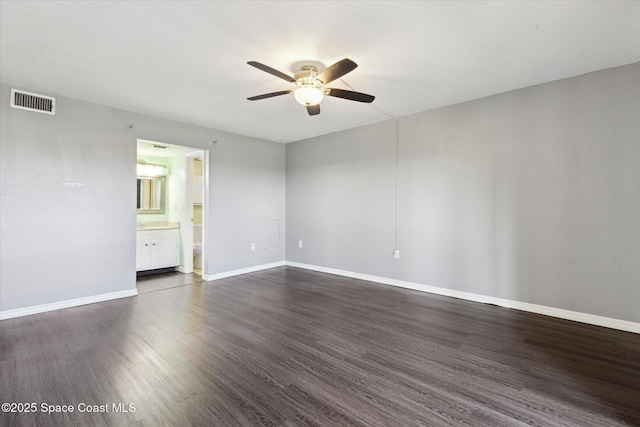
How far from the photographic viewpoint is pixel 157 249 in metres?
5.12

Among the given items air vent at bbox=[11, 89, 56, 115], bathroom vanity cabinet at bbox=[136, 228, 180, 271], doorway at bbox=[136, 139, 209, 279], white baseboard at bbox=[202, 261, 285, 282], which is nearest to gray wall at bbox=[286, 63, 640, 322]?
white baseboard at bbox=[202, 261, 285, 282]

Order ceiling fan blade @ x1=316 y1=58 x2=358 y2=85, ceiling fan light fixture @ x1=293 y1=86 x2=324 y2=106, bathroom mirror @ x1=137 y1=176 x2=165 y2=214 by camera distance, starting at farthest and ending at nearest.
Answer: bathroom mirror @ x1=137 y1=176 x2=165 y2=214, ceiling fan light fixture @ x1=293 y1=86 x2=324 y2=106, ceiling fan blade @ x1=316 y1=58 x2=358 y2=85

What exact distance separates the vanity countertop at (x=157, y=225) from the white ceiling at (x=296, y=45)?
2.33m

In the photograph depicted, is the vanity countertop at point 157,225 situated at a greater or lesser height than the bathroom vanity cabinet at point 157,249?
greater

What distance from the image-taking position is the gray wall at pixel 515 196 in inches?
110

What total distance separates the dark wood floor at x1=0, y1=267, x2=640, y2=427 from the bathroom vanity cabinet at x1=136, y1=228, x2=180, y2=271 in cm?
160

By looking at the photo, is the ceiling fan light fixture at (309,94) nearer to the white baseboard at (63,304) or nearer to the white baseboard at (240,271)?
the white baseboard at (240,271)

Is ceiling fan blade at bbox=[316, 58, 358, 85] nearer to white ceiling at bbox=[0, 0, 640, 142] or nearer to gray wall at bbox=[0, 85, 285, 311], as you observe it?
white ceiling at bbox=[0, 0, 640, 142]

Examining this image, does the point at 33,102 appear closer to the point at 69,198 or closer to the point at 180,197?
the point at 69,198

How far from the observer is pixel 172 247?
17.5 feet

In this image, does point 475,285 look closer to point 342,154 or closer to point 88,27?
point 342,154

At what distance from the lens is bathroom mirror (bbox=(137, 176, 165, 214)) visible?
549cm

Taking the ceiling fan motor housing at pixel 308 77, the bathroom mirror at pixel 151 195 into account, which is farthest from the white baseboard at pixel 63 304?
the ceiling fan motor housing at pixel 308 77

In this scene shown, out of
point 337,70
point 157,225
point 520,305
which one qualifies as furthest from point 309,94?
point 157,225
